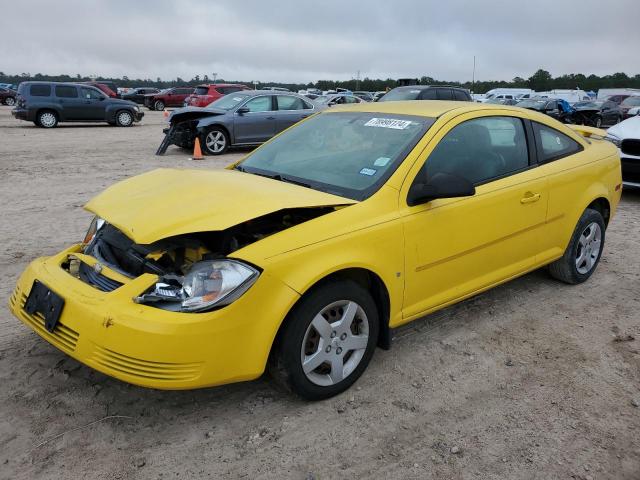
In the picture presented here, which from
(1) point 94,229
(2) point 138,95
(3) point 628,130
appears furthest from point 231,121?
(2) point 138,95

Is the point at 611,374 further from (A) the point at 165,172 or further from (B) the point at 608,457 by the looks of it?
(A) the point at 165,172

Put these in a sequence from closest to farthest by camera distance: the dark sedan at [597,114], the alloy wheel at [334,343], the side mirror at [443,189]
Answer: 1. the alloy wheel at [334,343]
2. the side mirror at [443,189]
3. the dark sedan at [597,114]

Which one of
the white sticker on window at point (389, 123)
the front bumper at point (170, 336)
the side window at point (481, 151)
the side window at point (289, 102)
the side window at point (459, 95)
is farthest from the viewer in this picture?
the side window at point (459, 95)

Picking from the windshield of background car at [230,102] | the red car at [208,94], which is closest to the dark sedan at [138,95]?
the red car at [208,94]

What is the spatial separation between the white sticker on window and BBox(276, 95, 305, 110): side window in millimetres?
10317

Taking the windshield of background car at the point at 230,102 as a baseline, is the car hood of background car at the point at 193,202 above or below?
below

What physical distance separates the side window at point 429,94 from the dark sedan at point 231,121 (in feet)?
11.0

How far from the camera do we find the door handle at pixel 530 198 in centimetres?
386

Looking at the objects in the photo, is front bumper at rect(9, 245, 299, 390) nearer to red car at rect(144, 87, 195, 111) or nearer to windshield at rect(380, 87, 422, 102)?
windshield at rect(380, 87, 422, 102)

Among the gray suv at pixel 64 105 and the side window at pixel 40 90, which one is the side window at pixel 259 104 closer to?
the gray suv at pixel 64 105

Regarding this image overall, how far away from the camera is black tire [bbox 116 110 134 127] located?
2055cm

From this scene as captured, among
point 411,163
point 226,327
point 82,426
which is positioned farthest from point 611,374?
point 82,426

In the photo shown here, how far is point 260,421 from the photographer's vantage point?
283cm

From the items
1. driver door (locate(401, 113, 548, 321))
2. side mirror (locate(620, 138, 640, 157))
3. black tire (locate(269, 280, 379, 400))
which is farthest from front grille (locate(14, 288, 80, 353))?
side mirror (locate(620, 138, 640, 157))
